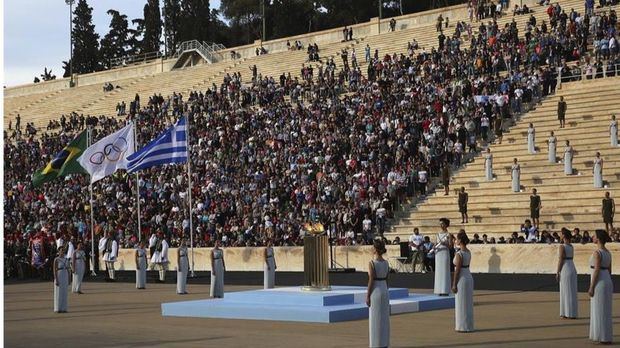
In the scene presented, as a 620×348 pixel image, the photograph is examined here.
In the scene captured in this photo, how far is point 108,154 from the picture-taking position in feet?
117

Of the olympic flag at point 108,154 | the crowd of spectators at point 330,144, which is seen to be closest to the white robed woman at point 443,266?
the crowd of spectators at point 330,144

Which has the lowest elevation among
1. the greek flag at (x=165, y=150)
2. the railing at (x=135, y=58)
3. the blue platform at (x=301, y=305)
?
the blue platform at (x=301, y=305)

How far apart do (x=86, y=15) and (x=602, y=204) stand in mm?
80698

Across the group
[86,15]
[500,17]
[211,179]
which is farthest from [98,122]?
[86,15]

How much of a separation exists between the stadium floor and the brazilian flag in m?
11.3

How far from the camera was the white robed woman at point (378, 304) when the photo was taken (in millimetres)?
14859

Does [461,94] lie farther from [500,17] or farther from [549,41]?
[500,17]

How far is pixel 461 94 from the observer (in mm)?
41438

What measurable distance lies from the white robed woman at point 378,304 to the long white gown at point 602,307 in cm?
281

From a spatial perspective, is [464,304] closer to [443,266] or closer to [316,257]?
[316,257]

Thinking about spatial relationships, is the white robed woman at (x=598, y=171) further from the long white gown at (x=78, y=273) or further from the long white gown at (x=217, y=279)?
the long white gown at (x=78, y=273)

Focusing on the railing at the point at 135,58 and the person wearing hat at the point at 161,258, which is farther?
the railing at the point at 135,58

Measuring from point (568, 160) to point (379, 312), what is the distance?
20872 mm

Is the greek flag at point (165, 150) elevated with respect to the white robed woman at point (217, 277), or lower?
elevated
